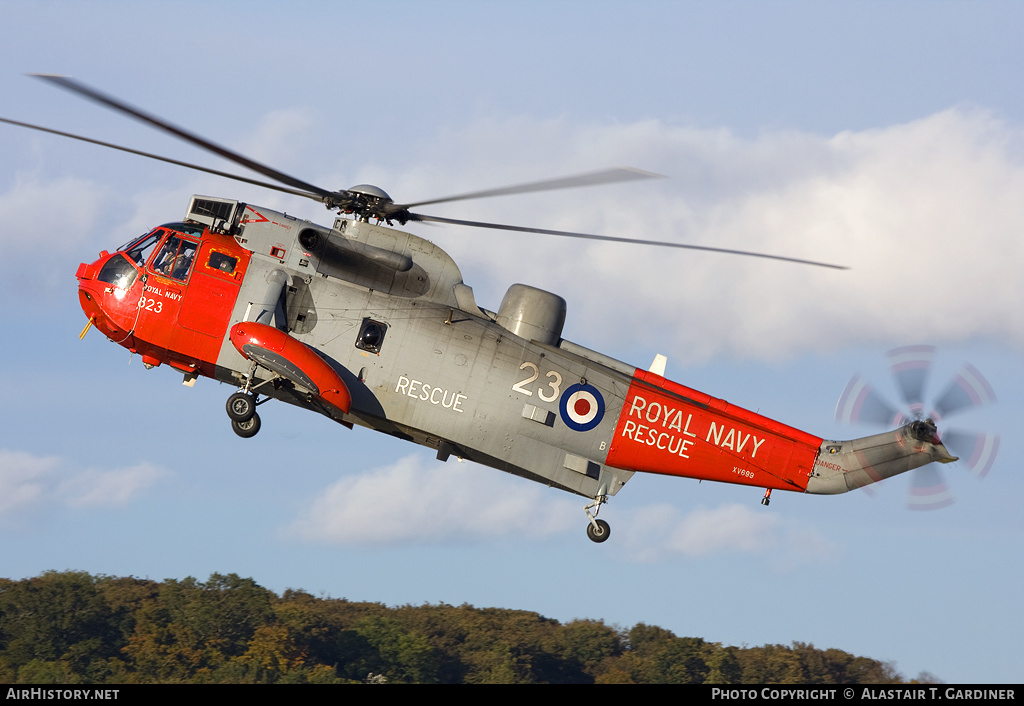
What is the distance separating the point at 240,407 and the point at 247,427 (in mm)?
580

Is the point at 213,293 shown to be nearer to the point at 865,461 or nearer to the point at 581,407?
the point at 581,407

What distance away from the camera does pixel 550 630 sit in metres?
67.2

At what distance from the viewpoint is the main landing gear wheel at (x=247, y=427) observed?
25984 mm

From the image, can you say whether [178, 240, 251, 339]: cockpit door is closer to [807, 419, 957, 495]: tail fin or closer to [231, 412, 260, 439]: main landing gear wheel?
[231, 412, 260, 439]: main landing gear wheel

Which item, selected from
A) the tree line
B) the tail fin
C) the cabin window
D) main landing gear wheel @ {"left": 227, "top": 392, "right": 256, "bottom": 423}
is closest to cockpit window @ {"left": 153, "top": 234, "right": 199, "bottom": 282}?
main landing gear wheel @ {"left": 227, "top": 392, "right": 256, "bottom": 423}

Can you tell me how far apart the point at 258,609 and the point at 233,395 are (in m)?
40.6

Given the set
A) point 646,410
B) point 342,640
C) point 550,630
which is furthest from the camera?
point 550,630

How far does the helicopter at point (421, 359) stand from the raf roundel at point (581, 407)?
4 centimetres

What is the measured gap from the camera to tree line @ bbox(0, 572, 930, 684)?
2351 inches

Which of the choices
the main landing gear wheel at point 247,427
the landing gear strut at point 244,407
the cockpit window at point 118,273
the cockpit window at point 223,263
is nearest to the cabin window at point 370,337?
the landing gear strut at point 244,407

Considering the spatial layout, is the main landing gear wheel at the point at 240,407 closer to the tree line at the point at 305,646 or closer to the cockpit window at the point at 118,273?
the cockpit window at the point at 118,273

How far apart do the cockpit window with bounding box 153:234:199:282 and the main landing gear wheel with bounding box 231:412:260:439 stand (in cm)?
371
